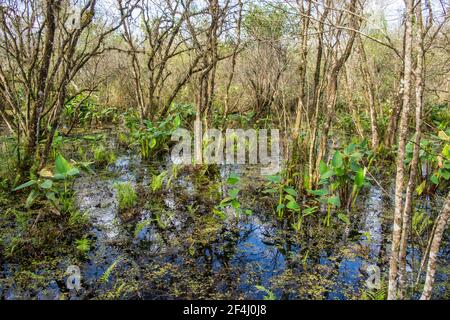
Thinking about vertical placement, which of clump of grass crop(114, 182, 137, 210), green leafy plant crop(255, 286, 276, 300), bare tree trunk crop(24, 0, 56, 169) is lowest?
green leafy plant crop(255, 286, 276, 300)

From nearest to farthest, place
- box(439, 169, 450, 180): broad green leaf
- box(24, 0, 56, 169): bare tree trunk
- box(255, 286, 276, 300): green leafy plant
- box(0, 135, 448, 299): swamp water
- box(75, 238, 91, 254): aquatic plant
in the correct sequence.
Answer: box(255, 286, 276, 300): green leafy plant, box(0, 135, 448, 299): swamp water, box(75, 238, 91, 254): aquatic plant, box(24, 0, 56, 169): bare tree trunk, box(439, 169, 450, 180): broad green leaf

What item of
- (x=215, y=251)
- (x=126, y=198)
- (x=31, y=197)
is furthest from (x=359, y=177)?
(x=31, y=197)

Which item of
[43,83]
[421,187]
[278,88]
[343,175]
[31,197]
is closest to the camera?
[31,197]

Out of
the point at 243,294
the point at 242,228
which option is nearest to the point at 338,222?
the point at 242,228

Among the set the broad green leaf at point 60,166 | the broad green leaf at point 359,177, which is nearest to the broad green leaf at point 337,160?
the broad green leaf at point 359,177

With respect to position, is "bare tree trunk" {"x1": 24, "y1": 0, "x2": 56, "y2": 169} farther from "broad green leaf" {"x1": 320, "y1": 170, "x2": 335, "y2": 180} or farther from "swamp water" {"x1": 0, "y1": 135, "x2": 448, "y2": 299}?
"broad green leaf" {"x1": 320, "y1": 170, "x2": 335, "y2": 180}

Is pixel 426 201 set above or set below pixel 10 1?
below

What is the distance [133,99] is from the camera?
801 centimetres

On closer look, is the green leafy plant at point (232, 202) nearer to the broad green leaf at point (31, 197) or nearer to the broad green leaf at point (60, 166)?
the broad green leaf at point (60, 166)

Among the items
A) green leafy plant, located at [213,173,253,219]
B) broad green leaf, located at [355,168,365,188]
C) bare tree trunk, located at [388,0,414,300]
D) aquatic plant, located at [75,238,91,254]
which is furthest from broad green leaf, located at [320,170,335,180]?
aquatic plant, located at [75,238,91,254]

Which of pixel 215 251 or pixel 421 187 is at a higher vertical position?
pixel 421 187

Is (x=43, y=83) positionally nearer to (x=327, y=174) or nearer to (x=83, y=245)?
(x=83, y=245)
